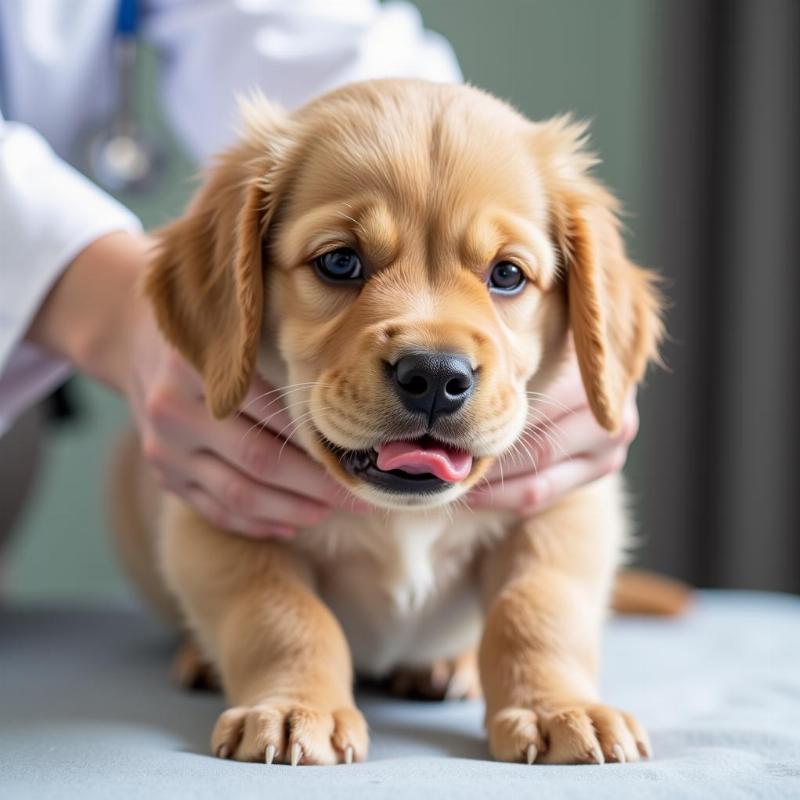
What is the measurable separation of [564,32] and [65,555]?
2.79m

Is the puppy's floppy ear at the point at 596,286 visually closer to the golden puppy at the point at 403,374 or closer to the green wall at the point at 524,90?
the golden puppy at the point at 403,374

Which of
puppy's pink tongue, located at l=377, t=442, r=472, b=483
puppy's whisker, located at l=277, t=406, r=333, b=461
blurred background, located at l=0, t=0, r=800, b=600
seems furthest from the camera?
blurred background, located at l=0, t=0, r=800, b=600

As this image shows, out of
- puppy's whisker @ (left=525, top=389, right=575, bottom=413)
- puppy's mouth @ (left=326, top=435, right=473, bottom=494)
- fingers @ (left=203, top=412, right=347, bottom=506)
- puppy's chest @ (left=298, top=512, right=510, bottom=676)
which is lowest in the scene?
puppy's chest @ (left=298, top=512, right=510, bottom=676)

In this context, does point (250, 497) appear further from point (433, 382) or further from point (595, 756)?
point (595, 756)

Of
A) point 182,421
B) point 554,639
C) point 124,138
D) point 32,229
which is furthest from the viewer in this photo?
point 124,138

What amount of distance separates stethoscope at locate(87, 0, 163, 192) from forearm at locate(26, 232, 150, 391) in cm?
69

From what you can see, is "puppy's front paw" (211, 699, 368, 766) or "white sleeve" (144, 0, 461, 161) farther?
"white sleeve" (144, 0, 461, 161)

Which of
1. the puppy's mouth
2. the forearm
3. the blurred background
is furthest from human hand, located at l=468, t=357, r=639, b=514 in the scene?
the blurred background

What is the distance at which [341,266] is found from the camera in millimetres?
1649

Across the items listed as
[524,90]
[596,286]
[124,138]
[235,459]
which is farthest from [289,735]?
[524,90]

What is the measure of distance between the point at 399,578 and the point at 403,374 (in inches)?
19.0

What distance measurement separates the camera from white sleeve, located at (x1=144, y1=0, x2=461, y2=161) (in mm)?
2373

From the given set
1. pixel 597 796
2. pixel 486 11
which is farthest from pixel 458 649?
pixel 486 11

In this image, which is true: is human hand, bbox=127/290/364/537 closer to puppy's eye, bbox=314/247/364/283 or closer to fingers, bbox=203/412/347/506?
fingers, bbox=203/412/347/506
